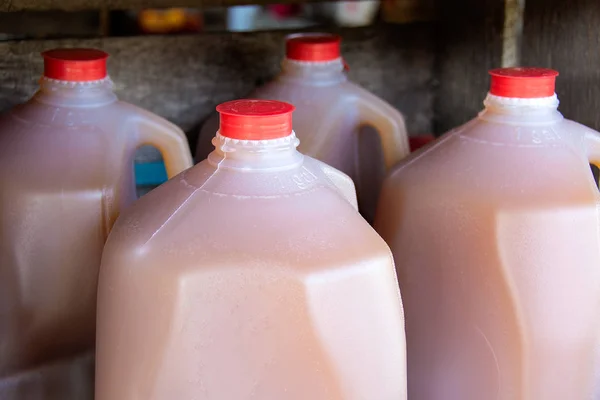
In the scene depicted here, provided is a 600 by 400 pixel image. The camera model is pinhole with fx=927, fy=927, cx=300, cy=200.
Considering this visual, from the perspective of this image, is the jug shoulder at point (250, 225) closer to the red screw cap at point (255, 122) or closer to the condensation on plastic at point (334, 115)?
the red screw cap at point (255, 122)

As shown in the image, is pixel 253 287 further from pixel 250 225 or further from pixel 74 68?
pixel 74 68

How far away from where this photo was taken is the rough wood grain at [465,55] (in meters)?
1.42

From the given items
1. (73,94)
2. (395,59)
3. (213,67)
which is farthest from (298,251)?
(395,59)

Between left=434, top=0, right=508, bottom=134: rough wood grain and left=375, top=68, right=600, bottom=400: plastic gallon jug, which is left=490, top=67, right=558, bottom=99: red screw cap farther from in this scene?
left=434, top=0, right=508, bottom=134: rough wood grain

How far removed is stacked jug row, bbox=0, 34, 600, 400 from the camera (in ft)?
2.60

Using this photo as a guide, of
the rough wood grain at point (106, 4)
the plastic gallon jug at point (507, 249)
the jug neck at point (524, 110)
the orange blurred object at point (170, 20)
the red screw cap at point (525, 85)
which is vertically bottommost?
the plastic gallon jug at point (507, 249)

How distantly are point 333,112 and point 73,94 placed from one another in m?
0.34

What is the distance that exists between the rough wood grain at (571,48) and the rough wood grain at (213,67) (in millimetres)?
289

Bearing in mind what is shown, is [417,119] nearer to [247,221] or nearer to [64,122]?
[64,122]

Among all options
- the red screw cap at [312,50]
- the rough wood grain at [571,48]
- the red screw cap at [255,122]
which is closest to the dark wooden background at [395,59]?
the rough wood grain at [571,48]

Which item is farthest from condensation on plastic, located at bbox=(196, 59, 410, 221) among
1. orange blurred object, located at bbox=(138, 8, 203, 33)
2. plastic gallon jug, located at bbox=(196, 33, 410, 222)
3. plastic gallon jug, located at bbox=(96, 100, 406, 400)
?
plastic gallon jug, located at bbox=(96, 100, 406, 400)

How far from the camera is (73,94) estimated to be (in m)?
1.06

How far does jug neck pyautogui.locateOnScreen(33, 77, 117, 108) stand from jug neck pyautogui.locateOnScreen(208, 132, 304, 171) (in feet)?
0.93

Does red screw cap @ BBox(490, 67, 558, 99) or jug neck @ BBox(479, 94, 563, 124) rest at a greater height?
red screw cap @ BBox(490, 67, 558, 99)
